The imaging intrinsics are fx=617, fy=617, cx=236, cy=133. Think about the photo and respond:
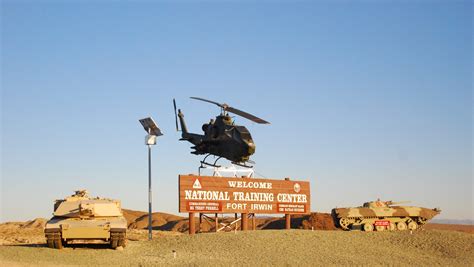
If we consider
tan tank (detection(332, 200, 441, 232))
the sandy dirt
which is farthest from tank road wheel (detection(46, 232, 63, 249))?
tan tank (detection(332, 200, 441, 232))

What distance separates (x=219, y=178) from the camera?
3538 centimetres

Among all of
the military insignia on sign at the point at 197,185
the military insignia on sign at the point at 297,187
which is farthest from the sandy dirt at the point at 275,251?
the military insignia on sign at the point at 297,187

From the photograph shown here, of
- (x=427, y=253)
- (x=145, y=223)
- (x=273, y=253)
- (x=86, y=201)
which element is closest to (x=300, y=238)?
(x=273, y=253)

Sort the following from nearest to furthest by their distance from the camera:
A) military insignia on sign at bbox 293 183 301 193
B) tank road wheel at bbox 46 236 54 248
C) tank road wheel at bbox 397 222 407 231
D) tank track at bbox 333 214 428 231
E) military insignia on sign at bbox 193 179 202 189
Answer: tank road wheel at bbox 46 236 54 248
military insignia on sign at bbox 193 179 202 189
tank track at bbox 333 214 428 231
tank road wheel at bbox 397 222 407 231
military insignia on sign at bbox 293 183 301 193

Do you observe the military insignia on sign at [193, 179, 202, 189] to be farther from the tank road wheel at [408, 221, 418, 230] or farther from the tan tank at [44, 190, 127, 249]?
the tank road wheel at [408, 221, 418, 230]

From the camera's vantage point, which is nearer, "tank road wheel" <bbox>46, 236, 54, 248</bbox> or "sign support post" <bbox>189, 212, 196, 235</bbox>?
"tank road wheel" <bbox>46, 236, 54, 248</bbox>

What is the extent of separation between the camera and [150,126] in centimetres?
3350

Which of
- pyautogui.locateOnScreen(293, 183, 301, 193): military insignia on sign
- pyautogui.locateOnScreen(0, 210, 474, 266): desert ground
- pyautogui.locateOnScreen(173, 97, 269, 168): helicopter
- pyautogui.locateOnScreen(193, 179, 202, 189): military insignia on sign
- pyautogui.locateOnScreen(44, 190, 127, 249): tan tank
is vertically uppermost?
pyautogui.locateOnScreen(173, 97, 269, 168): helicopter

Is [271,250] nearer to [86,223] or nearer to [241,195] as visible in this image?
[86,223]

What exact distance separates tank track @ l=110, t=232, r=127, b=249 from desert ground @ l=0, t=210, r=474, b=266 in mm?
287

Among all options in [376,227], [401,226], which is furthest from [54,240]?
[401,226]

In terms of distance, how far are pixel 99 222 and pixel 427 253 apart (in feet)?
47.3

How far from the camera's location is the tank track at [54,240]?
24875mm

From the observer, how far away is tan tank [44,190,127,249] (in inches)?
982
